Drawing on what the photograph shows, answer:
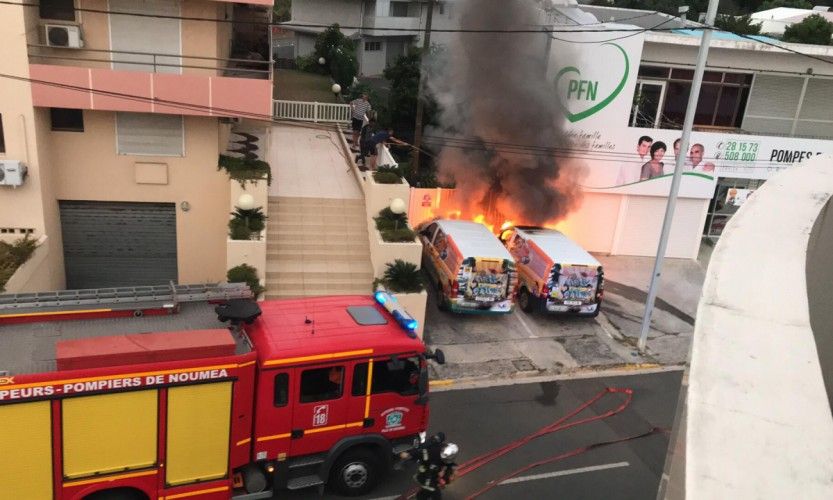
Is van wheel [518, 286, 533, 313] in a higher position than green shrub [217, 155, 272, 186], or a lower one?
lower

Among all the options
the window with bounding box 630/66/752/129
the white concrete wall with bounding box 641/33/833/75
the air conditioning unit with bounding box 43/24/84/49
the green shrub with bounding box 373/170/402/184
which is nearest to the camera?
the air conditioning unit with bounding box 43/24/84/49

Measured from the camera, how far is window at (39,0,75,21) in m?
12.1

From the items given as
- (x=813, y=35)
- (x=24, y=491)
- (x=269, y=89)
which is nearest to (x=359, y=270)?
(x=269, y=89)

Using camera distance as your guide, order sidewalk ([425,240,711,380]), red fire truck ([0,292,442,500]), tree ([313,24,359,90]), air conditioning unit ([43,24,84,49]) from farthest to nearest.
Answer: tree ([313,24,359,90]) → sidewalk ([425,240,711,380]) → air conditioning unit ([43,24,84,49]) → red fire truck ([0,292,442,500])

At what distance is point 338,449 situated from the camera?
8242 millimetres

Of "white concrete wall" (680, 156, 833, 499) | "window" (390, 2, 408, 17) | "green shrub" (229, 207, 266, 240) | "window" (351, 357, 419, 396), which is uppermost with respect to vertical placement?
"window" (390, 2, 408, 17)

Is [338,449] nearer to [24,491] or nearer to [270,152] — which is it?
[24,491]

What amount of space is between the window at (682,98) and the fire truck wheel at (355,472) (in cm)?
1556

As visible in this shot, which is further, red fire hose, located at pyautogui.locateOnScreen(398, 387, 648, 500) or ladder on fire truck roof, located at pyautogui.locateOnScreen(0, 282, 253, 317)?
red fire hose, located at pyautogui.locateOnScreen(398, 387, 648, 500)

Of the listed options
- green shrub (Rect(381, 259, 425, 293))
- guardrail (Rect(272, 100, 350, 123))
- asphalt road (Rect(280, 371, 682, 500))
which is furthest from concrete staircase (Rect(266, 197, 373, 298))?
guardrail (Rect(272, 100, 350, 123))

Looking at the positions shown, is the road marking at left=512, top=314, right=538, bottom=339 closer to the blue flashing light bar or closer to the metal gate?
the blue flashing light bar

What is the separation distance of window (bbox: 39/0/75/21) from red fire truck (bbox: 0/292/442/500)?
7350mm

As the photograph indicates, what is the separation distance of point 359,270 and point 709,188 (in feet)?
40.8

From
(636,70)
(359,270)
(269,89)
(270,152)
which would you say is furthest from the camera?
(636,70)
